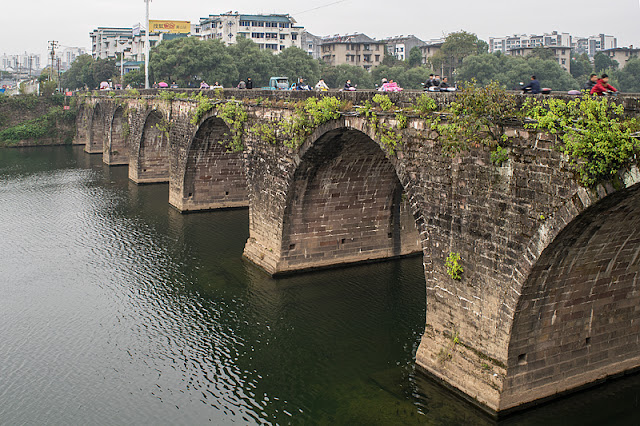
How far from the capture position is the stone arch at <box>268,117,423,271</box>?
73.9 ft

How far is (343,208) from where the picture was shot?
24.6 meters

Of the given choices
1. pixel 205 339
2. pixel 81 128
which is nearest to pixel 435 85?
pixel 205 339

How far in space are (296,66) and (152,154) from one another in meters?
38.6

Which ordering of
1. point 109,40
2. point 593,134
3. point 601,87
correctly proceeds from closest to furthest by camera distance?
point 593,134 < point 601,87 < point 109,40

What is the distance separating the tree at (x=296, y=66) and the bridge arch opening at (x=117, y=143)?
1120 inches

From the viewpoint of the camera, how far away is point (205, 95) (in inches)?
1244

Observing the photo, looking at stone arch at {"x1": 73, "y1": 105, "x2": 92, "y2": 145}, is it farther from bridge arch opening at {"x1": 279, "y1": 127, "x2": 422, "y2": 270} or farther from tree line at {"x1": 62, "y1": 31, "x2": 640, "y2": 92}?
bridge arch opening at {"x1": 279, "y1": 127, "x2": 422, "y2": 270}

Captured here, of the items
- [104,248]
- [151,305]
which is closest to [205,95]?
[104,248]

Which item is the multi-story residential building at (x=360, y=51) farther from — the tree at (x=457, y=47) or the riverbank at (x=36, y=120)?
the riverbank at (x=36, y=120)

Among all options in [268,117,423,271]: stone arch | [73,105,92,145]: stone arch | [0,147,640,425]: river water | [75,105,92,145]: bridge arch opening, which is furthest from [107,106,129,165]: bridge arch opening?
[268,117,423,271]: stone arch

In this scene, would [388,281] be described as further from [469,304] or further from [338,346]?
[469,304]

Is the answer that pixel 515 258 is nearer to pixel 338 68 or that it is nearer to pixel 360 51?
pixel 338 68

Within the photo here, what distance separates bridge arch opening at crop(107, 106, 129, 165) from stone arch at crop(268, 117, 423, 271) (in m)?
31.9

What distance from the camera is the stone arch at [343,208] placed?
2253 centimetres
